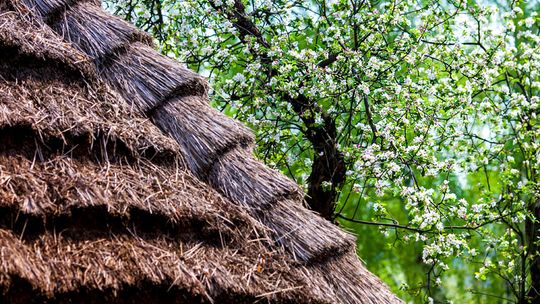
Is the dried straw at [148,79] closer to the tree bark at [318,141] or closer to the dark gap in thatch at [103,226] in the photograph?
the dark gap in thatch at [103,226]

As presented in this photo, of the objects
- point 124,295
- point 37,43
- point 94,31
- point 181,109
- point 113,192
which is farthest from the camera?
point 94,31

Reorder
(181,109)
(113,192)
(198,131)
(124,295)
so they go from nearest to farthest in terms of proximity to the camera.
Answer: (124,295) → (113,192) → (198,131) → (181,109)

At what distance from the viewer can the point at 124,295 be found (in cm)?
427

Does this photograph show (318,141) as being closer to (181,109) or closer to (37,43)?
(181,109)

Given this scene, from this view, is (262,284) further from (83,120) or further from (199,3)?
(199,3)

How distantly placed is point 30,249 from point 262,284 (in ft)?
4.39

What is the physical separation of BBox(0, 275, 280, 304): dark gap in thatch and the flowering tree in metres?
3.30

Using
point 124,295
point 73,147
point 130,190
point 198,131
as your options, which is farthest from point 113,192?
point 198,131

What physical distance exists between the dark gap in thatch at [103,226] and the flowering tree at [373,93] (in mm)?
3141

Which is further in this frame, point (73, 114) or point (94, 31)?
point (94, 31)

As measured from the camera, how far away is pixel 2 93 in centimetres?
452

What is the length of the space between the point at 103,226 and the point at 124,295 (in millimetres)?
382

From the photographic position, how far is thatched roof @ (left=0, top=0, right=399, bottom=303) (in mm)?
4094

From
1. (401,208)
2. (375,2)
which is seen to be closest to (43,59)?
(375,2)
